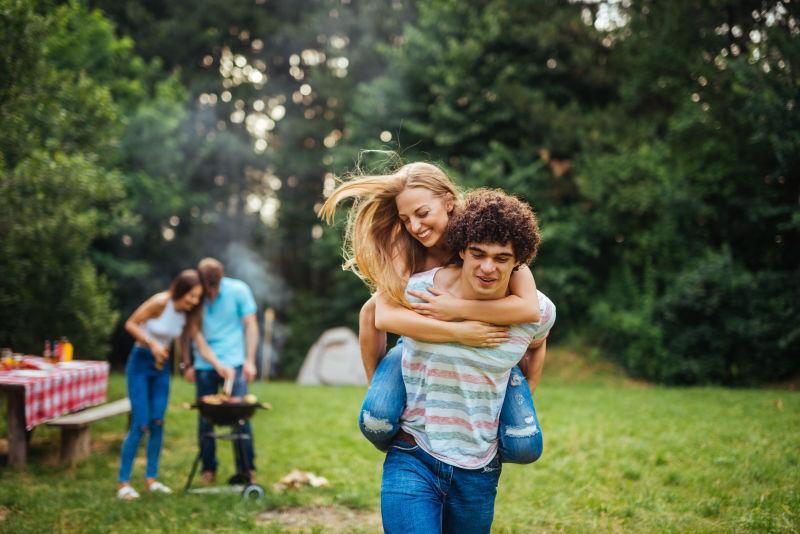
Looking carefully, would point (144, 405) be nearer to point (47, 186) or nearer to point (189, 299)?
point (189, 299)

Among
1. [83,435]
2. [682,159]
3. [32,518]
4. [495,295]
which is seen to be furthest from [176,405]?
[682,159]

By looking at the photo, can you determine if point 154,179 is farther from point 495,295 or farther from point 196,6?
point 495,295

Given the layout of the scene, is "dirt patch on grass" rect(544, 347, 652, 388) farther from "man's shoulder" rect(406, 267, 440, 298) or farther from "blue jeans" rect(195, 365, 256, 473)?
"man's shoulder" rect(406, 267, 440, 298)

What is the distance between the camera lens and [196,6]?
76.2 ft

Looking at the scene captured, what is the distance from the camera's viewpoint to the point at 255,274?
23.2 m

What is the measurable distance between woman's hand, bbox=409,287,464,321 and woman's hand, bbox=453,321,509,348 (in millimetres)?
62

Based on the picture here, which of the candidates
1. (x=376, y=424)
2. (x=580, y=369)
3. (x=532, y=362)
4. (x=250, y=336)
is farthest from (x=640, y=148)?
(x=376, y=424)

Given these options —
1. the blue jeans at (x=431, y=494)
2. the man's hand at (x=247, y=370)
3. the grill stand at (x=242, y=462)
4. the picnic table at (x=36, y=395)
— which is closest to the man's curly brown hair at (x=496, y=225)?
the blue jeans at (x=431, y=494)

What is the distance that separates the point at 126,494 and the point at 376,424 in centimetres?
420

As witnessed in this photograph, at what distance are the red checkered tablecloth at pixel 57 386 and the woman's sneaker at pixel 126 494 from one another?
1.44 meters

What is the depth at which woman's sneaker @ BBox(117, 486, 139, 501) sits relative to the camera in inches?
222

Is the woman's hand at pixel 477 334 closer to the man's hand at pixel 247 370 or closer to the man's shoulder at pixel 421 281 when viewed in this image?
the man's shoulder at pixel 421 281

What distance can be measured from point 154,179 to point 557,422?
1505cm

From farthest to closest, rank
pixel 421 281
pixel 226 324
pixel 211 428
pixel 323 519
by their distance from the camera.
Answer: pixel 211 428 < pixel 226 324 < pixel 323 519 < pixel 421 281
